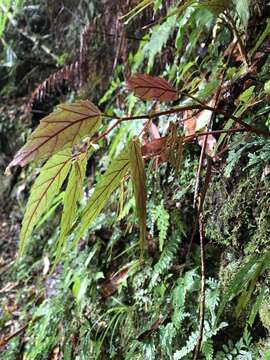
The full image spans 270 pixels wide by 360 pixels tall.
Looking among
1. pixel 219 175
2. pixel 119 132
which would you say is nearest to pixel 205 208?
pixel 219 175

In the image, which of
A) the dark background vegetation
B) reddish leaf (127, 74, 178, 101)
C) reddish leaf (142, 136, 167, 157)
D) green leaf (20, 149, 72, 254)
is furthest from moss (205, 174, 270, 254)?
green leaf (20, 149, 72, 254)

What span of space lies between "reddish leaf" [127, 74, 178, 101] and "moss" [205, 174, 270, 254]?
0.50 meters

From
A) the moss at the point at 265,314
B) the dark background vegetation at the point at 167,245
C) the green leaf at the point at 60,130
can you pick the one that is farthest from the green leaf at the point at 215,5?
the moss at the point at 265,314

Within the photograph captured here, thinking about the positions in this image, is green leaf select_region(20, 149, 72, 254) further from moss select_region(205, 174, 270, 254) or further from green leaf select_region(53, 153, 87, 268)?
moss select_region(205, 174, 270, 254)

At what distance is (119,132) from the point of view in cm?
212

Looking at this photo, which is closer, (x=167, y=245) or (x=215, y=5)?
(x=215, y=5)

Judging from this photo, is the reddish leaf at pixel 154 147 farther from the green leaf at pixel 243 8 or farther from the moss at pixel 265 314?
the moss at pixel 265 314

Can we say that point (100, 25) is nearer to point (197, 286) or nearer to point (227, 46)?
point (227, 46)

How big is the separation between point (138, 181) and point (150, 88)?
0.63 ft

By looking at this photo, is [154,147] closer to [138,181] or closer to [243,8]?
[138,181]

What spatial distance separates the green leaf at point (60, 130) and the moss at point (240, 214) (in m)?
0.64

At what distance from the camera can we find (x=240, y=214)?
1.29 meters

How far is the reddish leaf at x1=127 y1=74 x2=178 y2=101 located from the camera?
83 centimetres

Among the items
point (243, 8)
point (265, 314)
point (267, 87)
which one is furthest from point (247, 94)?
point (265, 314)
